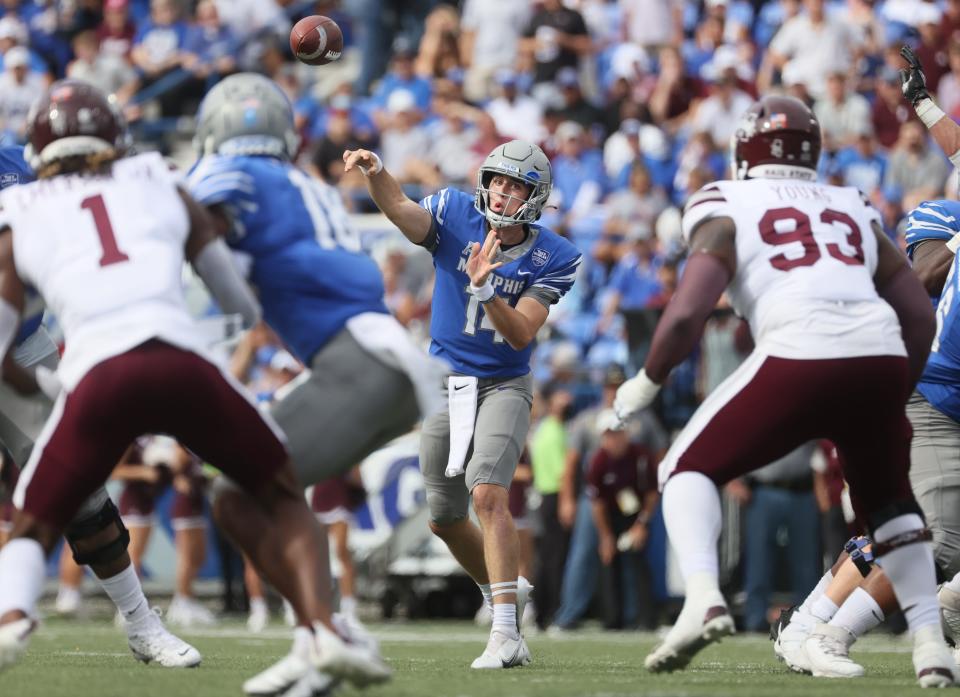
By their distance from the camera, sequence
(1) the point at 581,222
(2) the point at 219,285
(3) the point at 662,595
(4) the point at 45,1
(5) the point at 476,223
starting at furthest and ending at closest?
(4) the point at 45,1 → (1) the point at 581,222 → (3) the point at 662,595 → (5) the point at 476,223 → (2) the point at 219,285

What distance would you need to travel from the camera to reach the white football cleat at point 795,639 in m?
6.39

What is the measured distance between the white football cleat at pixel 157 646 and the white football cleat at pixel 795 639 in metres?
2.32

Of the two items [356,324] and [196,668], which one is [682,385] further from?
[356,324]

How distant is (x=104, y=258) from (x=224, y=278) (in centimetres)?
37

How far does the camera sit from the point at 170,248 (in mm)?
4746

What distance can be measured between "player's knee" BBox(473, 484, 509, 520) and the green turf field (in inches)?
24.6

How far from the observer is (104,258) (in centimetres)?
465

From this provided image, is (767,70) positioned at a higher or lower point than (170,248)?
higher

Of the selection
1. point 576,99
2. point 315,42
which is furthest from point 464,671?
point 576,99

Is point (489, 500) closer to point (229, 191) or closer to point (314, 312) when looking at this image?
point (314, 312)

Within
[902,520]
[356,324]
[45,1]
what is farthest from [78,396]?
[45,1]

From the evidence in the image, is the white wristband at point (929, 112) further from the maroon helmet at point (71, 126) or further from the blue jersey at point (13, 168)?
the blue jersey at point (13, 168)

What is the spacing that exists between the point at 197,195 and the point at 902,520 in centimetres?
250

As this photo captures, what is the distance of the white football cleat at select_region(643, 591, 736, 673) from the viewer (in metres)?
4.98
